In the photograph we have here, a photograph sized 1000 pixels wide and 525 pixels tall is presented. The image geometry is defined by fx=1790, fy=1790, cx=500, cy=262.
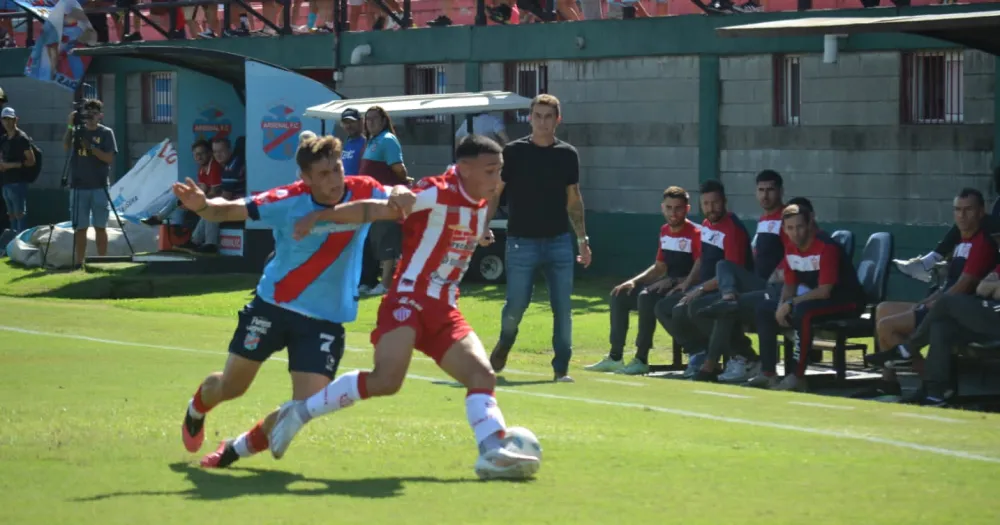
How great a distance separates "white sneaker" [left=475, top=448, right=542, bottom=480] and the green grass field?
7cm

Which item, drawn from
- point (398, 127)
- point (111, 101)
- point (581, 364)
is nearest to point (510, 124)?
point (398, 127)

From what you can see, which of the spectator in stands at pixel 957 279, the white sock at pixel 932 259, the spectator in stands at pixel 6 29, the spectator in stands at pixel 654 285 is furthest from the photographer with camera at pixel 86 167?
the spectator in stands at pixel 6 29

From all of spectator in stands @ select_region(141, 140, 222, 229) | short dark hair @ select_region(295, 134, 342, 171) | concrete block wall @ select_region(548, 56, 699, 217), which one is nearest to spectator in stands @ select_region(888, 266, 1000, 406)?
short dark hair @ select_region(295, 134, 342, 171)

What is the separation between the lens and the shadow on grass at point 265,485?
7844mm

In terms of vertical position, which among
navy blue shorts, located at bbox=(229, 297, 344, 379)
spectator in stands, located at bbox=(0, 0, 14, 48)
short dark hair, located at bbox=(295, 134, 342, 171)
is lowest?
navy blue shorts, located at bbox=(229, 297, 344, 379)

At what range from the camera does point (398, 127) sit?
84.5 ft

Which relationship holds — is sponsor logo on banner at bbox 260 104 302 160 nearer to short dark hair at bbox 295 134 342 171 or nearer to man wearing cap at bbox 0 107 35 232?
man wearing cap at bbox 0 107 35 232

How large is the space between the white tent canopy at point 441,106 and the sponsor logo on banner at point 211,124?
331cm

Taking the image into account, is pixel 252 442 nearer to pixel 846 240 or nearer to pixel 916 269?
pixel 846 240

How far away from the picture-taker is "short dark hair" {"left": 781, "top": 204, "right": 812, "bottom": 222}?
13.4 meters

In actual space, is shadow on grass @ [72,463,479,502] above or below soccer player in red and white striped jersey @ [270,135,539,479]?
below

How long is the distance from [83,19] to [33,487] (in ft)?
79.1

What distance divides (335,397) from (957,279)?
6.01 m

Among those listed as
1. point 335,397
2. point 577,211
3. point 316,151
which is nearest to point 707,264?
point 577,211
